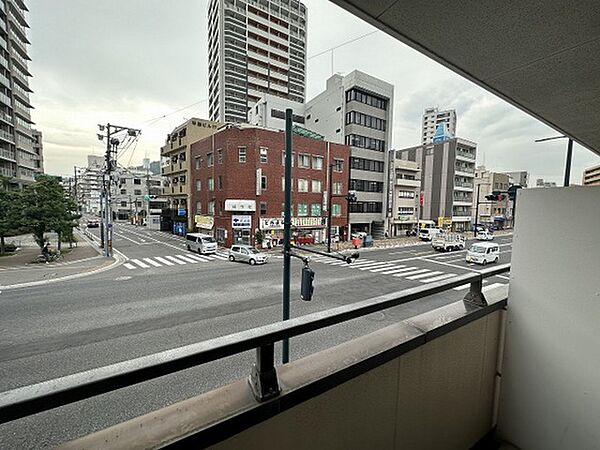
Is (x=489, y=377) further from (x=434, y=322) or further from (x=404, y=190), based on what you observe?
(x=404, y=190)

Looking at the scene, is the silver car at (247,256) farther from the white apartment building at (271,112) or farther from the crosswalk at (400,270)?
the white apartment building at (271,112)

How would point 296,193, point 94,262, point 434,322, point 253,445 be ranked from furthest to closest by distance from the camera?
1. point 296,193
2. point 94,262
3. point 434,322
4. point 253,445

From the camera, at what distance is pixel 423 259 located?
18.2m

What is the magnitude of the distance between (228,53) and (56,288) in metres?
40.0

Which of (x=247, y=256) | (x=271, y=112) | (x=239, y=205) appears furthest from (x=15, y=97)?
(x=247, y=256)

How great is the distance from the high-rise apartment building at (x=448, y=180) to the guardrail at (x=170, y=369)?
41048 mm

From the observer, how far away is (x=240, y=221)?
21.9 metres

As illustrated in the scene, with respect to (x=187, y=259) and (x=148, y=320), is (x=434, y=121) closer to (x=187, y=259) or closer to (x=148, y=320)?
(x=187, y=259)

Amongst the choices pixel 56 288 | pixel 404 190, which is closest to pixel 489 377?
pixel 56 288

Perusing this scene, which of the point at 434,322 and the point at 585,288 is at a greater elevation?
the point at 585,288

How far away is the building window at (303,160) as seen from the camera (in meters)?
24.4

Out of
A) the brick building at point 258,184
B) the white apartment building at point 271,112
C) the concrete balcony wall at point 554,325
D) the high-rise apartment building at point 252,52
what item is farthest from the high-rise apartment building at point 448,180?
the concrete balcony wall at point 554,325

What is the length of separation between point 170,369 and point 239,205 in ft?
70.0

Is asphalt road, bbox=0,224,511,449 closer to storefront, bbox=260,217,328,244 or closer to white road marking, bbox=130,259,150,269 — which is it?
white road marking, bbox=130,259,150,269
